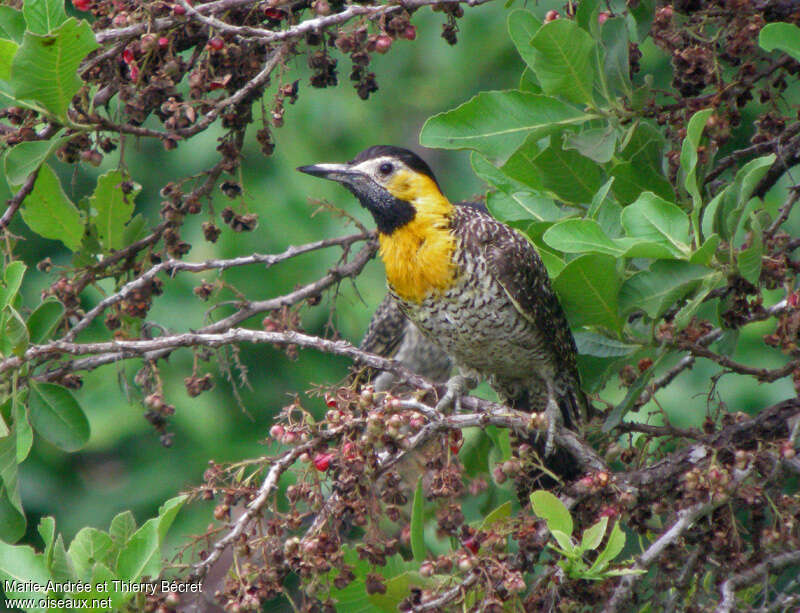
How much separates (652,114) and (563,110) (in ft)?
0.73

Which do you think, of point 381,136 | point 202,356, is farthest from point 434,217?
point 381,136

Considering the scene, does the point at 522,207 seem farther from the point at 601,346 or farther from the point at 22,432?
the point at 22,432

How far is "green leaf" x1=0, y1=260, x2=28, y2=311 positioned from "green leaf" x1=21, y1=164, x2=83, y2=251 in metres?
0.47

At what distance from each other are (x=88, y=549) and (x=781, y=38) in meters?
1.79

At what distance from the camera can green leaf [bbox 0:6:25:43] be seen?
2385 millimetres

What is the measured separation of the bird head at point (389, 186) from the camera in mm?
3350

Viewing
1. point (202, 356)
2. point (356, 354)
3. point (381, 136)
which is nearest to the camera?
point (356, 354)

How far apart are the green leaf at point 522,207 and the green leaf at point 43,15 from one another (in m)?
1.12

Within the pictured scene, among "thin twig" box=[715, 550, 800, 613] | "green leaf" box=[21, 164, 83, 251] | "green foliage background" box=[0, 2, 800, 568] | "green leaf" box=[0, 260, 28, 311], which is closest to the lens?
"thin twig" box=[715, 550, 800, 613]

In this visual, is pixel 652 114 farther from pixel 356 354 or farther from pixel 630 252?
pixel 356 354

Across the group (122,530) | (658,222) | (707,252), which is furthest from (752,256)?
(122,530)

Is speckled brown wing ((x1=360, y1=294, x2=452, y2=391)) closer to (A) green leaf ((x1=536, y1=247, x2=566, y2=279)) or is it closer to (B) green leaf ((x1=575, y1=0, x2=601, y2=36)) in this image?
(A) green leaf ((x1=536, y1=247, x2=566, y2=279))

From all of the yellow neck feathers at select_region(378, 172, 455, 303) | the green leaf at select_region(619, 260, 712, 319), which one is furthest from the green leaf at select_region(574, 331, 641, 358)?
the yellow neck feathers at select_region(378, 172, 455, 303)

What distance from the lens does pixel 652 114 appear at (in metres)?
2.53
